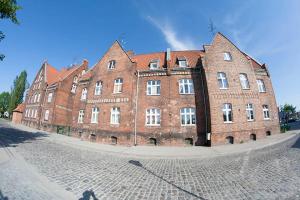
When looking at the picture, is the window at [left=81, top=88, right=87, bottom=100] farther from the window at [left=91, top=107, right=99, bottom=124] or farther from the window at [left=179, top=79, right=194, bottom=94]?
the window at [left=179, top=79, right=194, bottom=94]

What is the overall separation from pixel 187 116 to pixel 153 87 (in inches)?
195

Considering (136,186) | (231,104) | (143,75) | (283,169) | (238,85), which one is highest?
(143,75)

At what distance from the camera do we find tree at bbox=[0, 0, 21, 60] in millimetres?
9930

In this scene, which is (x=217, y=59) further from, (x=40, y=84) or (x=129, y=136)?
(x=40, y=84)

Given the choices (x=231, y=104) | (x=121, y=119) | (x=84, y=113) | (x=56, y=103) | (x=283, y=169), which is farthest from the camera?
(x=56, y=103)

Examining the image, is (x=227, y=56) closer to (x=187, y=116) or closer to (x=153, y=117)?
(x=187, y=116)

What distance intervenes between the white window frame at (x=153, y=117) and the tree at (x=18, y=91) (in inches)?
2031

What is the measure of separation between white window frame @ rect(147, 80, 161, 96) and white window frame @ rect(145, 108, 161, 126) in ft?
5.97

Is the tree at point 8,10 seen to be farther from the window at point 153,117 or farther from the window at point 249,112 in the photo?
the window at point 249,112

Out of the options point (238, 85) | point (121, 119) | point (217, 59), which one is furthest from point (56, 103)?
point (238, 85)

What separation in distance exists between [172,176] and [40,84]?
118 ft

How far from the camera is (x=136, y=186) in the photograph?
6.04m

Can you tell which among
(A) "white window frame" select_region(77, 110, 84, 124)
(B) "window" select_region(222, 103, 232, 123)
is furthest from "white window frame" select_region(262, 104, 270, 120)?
(A) "white window frame" select_region(77, 110, 84, 124)

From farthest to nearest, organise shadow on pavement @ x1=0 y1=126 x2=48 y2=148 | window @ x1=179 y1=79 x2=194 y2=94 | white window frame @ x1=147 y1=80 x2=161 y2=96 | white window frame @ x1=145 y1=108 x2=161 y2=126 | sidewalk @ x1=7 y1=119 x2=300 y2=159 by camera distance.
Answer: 1. white window frame @ x1=147 y1=80 x2=161 y2=96
2. window @ x1=179 y1=79 x2=194 y2=94
3. white window frame @ x1=145 y1=108 x2=161 y2=126
4. shadow on pavement @ x1=0 y1=126 x2=48 y2=148
5. sidewalk @ x1=7 y1=119 x2=300 y2=159
